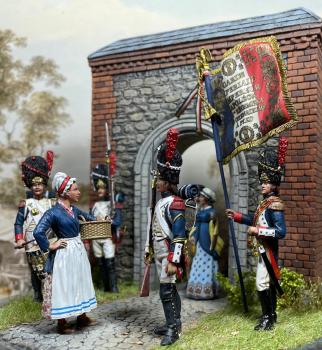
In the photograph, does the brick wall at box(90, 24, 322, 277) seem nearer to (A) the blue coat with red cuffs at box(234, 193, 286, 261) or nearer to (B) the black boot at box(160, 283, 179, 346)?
(A) the blue coat with red cuffs at box(234, 193, 286, 261)

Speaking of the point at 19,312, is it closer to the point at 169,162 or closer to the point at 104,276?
the point at 104,276

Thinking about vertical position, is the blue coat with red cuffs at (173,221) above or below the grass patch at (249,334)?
above

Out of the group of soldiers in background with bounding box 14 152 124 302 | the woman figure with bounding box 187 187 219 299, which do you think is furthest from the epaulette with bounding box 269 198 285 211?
the woman figure with bounding box 187 187 219 299

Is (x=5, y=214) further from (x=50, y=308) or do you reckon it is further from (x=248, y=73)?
(x=248, y=73)

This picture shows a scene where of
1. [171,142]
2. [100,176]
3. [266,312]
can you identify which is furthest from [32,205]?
[266,312]

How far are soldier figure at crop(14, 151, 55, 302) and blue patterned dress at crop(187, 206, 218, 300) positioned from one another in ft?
7.64

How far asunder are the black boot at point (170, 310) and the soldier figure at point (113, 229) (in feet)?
8.59

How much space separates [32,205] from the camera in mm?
6070

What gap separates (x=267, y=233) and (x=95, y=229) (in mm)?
1887

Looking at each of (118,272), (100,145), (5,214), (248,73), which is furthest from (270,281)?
(5,214)

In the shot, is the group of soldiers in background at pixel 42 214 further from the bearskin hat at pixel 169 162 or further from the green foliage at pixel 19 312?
the bearskin hat at pixel 169 162

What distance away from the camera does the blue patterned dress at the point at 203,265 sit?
6801 mm

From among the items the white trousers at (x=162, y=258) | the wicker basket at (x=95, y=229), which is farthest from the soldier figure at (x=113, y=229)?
the white trousers at (x=162, y=258)

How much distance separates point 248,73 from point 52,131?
851 centimetres
